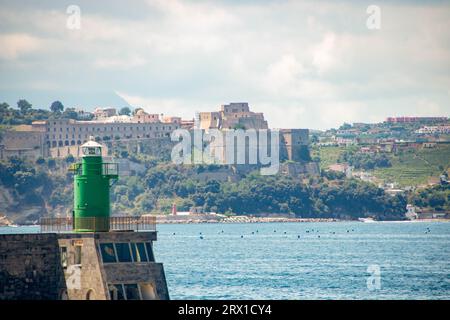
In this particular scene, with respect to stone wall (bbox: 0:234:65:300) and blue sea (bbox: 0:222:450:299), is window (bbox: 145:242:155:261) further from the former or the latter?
blue sea (bbox: 0:222:450:299)

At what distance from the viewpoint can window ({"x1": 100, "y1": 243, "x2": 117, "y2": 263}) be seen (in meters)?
28.9

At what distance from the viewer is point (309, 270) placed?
73.4m

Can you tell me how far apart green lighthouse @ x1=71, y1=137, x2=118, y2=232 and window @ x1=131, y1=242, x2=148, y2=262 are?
0.78 m

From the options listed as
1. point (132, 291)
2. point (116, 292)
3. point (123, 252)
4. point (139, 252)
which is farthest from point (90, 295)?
point (139, 252)

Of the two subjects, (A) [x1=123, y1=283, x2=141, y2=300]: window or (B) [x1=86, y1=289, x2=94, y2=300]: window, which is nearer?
(B) [x1=86, y1=289, x2=94, y2=300]: window

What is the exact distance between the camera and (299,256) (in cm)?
9156

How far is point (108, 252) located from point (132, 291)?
3.06 ft

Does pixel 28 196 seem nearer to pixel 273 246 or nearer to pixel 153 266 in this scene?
pixel 273 246

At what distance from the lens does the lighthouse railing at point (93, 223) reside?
97.5ft

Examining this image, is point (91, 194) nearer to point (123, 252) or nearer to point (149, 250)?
point (123, 252)

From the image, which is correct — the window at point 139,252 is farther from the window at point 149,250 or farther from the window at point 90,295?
the window at point 90,295

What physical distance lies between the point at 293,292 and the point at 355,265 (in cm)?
2298

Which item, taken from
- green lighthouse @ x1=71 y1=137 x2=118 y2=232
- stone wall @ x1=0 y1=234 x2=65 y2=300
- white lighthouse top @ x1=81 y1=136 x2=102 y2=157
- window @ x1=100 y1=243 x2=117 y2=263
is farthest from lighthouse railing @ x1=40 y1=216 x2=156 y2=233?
white lighthouse top @ x1=81 y1=136 x2=102 y2=157
